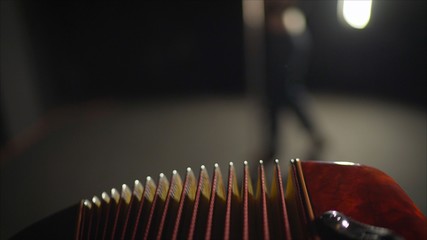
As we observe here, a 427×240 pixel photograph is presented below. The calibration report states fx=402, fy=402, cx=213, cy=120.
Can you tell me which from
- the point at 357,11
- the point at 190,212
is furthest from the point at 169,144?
the point at 190,212

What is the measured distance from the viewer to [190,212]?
1.01 meters

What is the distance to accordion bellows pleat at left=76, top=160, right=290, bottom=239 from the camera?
90 cm

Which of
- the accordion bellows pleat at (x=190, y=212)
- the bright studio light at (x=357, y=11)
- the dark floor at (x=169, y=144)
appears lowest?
the dark floor at (x=169, y=144)

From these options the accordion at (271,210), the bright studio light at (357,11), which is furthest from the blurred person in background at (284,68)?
the accordion at (271,210)

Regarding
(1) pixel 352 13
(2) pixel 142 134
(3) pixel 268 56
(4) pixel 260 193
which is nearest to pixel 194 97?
(2) pixel 142 134

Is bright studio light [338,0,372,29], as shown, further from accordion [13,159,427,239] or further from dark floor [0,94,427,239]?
dark floor [0,94,427,239]

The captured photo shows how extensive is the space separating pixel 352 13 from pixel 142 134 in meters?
1.74

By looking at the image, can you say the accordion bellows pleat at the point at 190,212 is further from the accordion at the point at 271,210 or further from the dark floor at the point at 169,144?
the dark floor at the point at 169,144

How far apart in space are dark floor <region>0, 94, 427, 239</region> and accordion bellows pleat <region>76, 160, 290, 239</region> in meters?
0.88

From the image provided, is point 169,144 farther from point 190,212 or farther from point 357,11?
point 190,212

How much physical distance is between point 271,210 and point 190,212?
0.66 ft

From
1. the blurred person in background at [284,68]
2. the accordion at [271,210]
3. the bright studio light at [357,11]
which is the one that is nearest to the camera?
the accordion at [271,210]

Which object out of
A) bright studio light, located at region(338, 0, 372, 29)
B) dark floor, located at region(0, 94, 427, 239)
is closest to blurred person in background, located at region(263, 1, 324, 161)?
dark floor, located at region(0, 94, 427, 239)

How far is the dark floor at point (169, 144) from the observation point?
7.02ft
